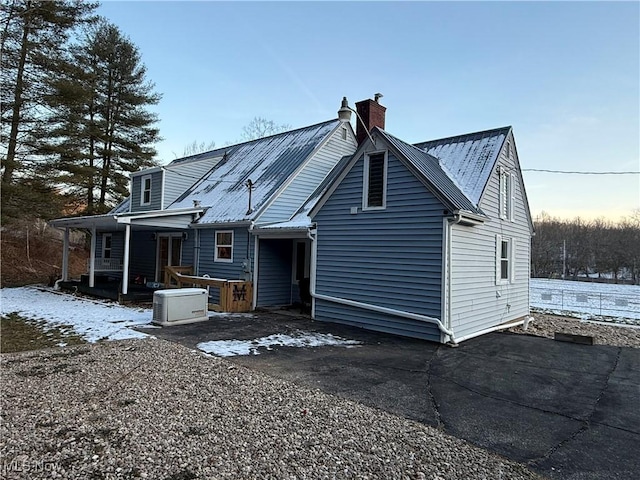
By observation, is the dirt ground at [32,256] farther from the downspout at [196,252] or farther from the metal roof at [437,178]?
the metal roof at [437,178]

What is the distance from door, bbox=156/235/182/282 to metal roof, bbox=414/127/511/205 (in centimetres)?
1012

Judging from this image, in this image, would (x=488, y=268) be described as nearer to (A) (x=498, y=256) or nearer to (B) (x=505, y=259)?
(A) (x=498, y=256)

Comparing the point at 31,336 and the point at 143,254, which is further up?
the point at 143,254

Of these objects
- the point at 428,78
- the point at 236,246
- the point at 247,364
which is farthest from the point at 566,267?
the point at 247,364

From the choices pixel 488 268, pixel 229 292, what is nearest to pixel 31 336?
pixel 229 292

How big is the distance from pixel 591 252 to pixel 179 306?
51920 mm

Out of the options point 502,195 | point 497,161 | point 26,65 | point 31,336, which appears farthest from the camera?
point 26,65

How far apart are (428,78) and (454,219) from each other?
813cm

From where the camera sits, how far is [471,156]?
11062 mm

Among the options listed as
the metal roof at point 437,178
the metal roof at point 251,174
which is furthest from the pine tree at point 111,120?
the metal roof at point 437,178

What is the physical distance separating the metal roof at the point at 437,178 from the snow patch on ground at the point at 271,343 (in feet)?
12.4

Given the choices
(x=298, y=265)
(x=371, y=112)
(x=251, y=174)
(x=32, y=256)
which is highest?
(x=371, y=112)

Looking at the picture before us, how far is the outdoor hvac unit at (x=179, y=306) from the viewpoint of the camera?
9.48 metres

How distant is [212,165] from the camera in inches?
741
